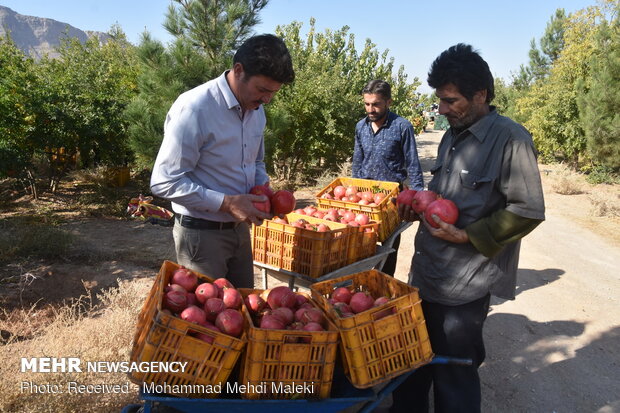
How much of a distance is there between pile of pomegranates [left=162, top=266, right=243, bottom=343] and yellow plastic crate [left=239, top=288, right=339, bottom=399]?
0.32 ft

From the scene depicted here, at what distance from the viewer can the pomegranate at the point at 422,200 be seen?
260cm

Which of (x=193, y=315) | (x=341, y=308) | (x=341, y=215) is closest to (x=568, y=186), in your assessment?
(x=341, y=215)

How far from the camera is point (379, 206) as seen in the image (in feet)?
13.3

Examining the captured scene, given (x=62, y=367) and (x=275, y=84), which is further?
(x=62, y=367)

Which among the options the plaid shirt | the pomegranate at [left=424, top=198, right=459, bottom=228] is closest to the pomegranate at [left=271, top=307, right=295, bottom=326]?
the pomegranate at [left=424, top=198, right=459, bottom=228]

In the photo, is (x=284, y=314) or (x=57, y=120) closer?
(x=284, y=314)

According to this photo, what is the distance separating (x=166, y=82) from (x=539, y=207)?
295 inches

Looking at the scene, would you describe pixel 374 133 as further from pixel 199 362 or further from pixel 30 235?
pixel 30 235

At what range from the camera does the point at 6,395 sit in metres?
2.71

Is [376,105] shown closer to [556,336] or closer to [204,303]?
[204,303]

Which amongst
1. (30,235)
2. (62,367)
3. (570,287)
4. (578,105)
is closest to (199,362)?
(62,367)

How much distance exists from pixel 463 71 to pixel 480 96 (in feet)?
0.62

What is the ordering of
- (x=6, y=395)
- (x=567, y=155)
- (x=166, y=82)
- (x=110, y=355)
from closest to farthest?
1. (x=6, y=395)
2. (x=110, y=355)
3. (x=166, y=82)
4. (x=567, y=155)

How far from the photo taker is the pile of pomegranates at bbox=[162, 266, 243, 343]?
6.40ft
